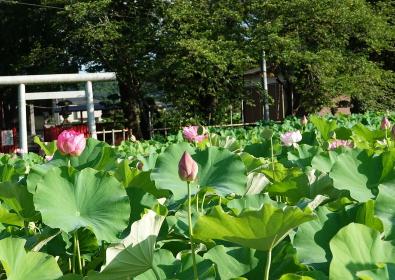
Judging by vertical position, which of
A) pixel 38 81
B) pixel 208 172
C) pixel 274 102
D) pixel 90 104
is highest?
pixel 38 81

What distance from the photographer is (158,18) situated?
50.3 ft

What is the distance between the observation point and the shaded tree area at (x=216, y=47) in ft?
45.2

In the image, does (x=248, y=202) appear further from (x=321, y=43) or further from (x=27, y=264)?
(x=321, y=43)

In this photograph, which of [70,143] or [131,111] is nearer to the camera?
[70,143]

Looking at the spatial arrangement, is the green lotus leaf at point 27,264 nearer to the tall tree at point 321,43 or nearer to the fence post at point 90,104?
the fence post at point 90,104

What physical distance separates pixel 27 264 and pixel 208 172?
2.00ft

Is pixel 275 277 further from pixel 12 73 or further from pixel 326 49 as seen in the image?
pixel 12 73

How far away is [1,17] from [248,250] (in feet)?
67.2

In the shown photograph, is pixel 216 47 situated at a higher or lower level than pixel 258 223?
higher

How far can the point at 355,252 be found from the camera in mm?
798

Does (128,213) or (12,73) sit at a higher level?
(12,73)

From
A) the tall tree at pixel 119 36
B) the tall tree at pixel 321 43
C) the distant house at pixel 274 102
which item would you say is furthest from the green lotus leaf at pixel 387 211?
the distant house at pixel 274 102

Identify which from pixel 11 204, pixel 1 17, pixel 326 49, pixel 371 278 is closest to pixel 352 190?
pixel 371 278

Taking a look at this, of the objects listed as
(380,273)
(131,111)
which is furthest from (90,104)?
(380,273)
